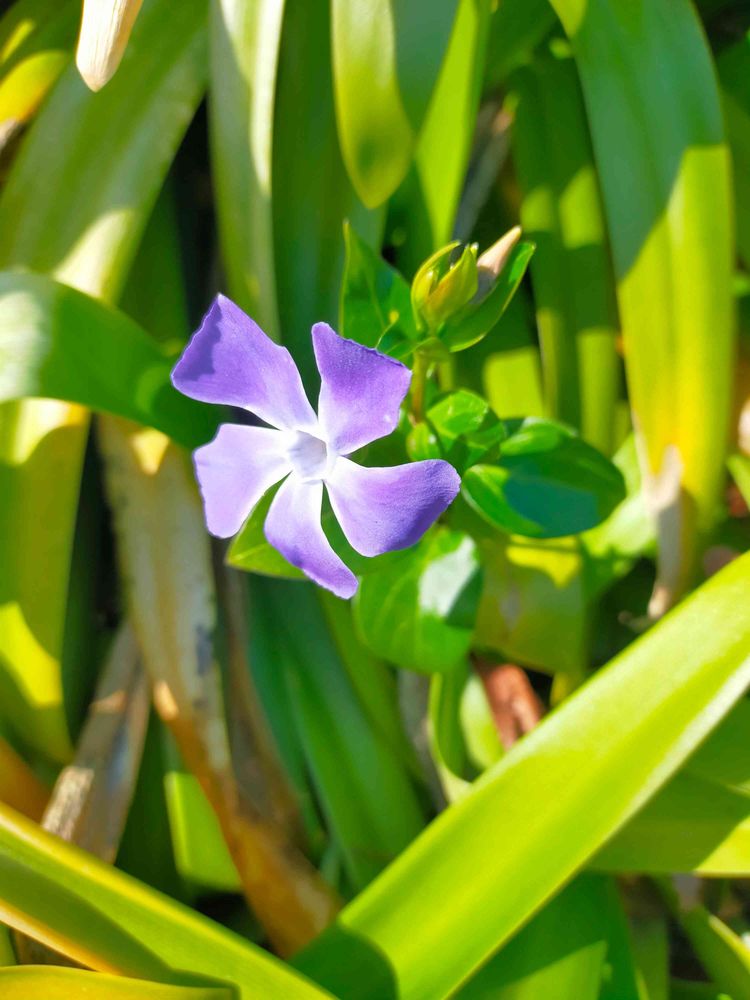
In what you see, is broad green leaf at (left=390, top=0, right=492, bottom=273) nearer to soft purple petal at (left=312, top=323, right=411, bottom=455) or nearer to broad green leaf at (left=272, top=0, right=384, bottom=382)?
broad green leaf at (left=272, top=0, right=384, bottom=382)

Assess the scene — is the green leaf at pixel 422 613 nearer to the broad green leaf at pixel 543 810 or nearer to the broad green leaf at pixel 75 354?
the broad green leaf at pixel 543 810

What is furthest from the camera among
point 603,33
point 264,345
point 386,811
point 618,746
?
point 386,811

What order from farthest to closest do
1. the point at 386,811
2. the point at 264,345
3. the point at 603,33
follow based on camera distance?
1. the point at 386,811
2. the point at 603,33
3. the point at 264,345

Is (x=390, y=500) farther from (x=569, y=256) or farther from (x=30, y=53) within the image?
→ (x=30, y=53)

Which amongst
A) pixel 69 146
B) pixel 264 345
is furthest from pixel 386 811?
pixel 69 146

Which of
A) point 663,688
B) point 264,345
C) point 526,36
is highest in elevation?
point 526,36

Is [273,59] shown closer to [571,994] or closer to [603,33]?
[603,33]
